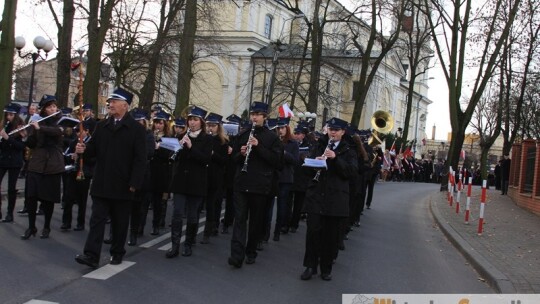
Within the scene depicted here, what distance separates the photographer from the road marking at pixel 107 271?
6746 millimetres

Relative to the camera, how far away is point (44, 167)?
8.84 metres

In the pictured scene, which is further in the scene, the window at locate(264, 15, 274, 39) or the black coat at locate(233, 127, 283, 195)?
the window at locate(264, 15, 274, 39)

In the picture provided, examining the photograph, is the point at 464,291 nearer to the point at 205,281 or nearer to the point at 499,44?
the point at 205,281

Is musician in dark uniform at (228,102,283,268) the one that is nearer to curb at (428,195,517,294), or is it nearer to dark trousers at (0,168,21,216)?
curb at (428,195,517,294)

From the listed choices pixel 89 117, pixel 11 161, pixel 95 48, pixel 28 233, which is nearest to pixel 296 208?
pixel 89 117

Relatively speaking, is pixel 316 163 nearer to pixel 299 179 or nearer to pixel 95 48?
pixel 299 179

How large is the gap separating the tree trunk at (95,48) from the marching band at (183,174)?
9.31m

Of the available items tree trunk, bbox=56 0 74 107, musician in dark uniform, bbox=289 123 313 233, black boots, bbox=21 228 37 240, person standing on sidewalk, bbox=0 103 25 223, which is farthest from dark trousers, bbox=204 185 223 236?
A: tree trunk, bbox=56 0 74 107

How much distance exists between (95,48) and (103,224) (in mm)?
13883

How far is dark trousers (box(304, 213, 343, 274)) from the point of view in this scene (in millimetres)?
7570

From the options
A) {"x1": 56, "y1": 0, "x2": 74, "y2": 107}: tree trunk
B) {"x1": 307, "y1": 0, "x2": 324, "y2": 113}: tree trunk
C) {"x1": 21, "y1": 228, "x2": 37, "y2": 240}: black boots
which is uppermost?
{"x1": 307, "y1": 0, "x2": 324, "y2": 113}: tree trunk

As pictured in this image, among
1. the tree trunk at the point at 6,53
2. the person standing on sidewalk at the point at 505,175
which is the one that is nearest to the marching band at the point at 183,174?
the tree trunk at the point at 6,53

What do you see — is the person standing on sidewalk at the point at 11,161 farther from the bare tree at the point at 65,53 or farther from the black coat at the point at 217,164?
the bare tree at the point at 65,53

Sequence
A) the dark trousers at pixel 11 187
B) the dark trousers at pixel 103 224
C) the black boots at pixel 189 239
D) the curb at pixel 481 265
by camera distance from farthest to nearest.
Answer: the dark trousers at pixel 11 187 < the black boots at pixel 189 239 < the curb at pixel 481 265 < the dark trousers at pixel 103 224
